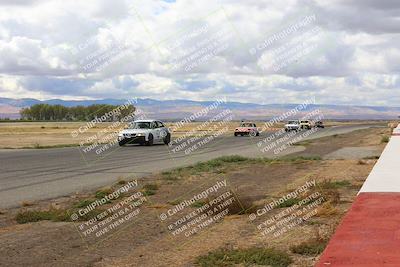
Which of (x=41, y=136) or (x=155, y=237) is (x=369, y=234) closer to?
(x=155, y=237)

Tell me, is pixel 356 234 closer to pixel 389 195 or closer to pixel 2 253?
pixel 389 195

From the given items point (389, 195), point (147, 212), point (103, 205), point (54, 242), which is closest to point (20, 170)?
point (103, 205)

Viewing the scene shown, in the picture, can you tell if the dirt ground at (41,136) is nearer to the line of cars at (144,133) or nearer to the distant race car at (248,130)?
the line of cars at (144,133)

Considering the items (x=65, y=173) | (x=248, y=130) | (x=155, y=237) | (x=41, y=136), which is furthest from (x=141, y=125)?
(x=41, y=136)

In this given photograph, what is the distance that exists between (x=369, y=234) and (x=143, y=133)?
24187mm

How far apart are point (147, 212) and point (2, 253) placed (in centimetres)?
307

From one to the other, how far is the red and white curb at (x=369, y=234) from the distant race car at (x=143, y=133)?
2102cm

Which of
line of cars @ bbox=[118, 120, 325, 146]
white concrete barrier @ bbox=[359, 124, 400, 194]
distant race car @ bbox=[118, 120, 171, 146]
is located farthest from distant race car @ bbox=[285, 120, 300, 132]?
white concrete barrier @ bbox=[359, 124, 400, 194]

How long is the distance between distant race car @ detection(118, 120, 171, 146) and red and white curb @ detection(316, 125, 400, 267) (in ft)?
69.0

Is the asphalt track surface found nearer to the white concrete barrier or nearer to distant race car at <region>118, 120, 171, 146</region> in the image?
the white concrete barrier

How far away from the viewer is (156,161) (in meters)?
19.7

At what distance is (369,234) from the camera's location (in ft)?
18.9

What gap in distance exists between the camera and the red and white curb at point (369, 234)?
15.5ft

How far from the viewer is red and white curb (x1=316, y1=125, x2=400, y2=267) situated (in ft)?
15.5
